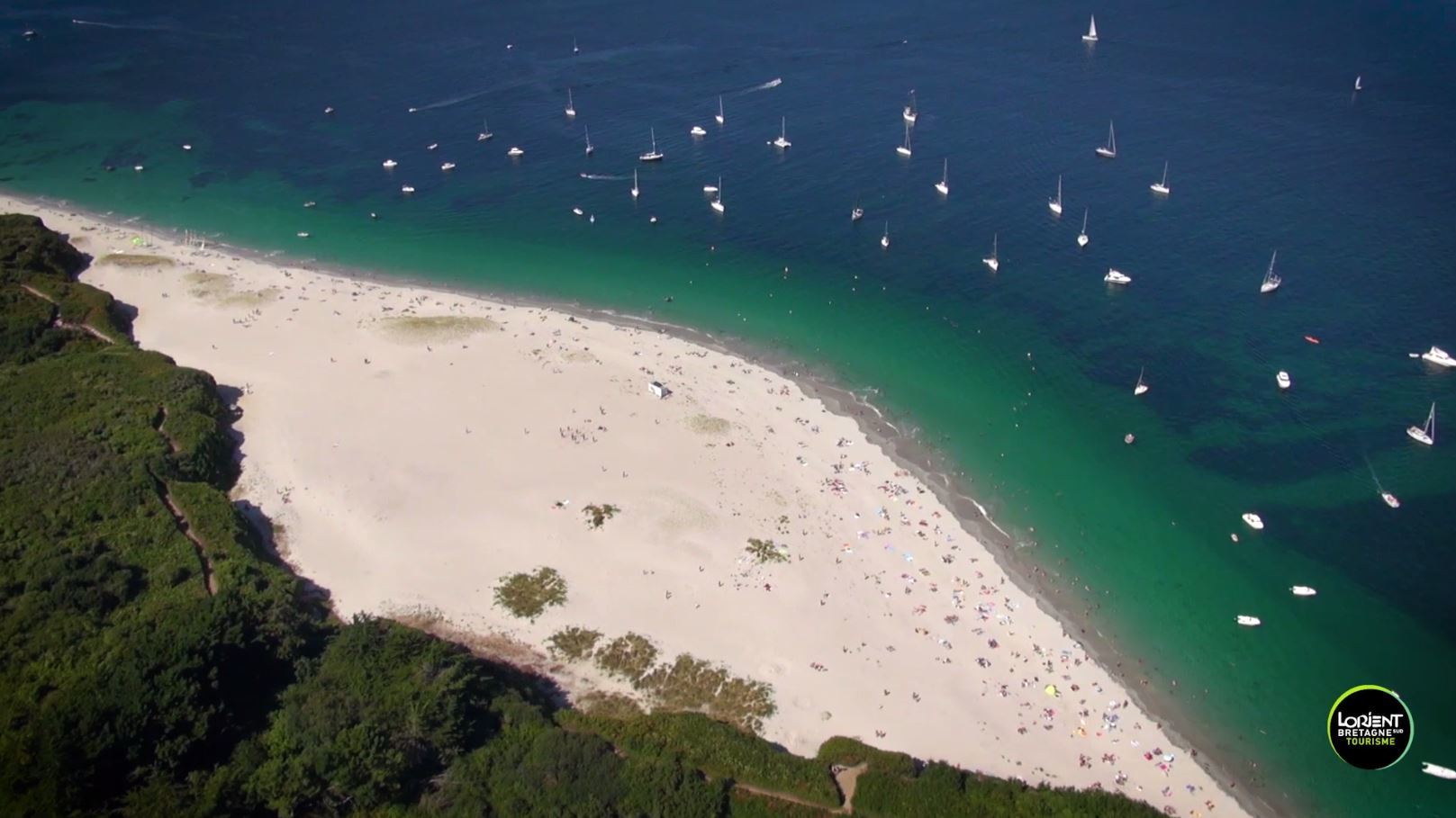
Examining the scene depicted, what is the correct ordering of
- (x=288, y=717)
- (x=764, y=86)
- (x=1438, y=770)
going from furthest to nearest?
(x=764, y=86) < (x=1438, y=770) < (x=288, y=717)

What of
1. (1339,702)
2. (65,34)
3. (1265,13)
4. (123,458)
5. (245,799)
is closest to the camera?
(245,799)

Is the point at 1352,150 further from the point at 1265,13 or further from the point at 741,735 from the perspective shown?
the point at 741,735

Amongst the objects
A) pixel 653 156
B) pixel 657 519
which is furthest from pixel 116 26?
pixel 657 519

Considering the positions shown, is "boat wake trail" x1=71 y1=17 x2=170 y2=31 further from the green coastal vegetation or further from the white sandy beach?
the green coastal vegetation

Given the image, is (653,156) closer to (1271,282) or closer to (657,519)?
(657,519)

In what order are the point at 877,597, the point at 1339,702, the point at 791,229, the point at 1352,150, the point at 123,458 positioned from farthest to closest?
the point at 1352,150 → the point at 791,229 → the point at 123,458 → the point at 877,597 → the point at 1339,702

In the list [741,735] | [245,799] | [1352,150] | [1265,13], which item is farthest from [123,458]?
[1265,13]
